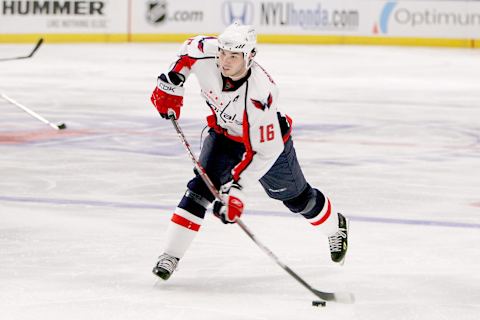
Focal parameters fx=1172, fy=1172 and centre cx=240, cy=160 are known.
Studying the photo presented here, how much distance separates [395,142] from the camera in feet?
27.0

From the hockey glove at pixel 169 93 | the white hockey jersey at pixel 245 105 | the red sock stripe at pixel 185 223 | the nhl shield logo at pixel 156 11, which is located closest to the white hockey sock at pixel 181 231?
the red sock stripe at pixel 185 223

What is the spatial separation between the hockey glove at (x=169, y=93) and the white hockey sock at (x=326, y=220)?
0.69m

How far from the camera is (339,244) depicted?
440cm

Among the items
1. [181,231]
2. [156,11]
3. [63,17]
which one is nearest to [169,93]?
[181,231]

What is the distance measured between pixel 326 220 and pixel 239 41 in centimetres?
96

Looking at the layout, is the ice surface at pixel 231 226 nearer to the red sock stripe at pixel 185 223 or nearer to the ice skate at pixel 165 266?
the ice skate at pixel 165 266

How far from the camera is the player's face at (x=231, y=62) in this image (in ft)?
12.5

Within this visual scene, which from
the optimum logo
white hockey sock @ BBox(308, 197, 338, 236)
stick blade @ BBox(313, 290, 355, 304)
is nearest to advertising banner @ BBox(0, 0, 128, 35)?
the optimum logo

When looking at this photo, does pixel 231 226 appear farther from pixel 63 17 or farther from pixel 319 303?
pixel 63 17

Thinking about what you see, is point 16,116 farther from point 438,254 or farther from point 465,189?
point 438,254

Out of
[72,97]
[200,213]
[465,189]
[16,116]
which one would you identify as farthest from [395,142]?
[200,213]

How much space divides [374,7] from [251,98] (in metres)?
16.2

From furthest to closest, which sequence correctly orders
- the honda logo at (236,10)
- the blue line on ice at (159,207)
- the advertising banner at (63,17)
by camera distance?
the honda logo at (236,10) → the advertising banner at (63,17) → the blue line on ice at (159,207)

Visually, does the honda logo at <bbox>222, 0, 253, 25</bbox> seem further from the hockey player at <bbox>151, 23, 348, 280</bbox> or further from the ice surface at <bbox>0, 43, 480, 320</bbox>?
the hockey player at <bbox>151, 23, 348, 280</bbox>
